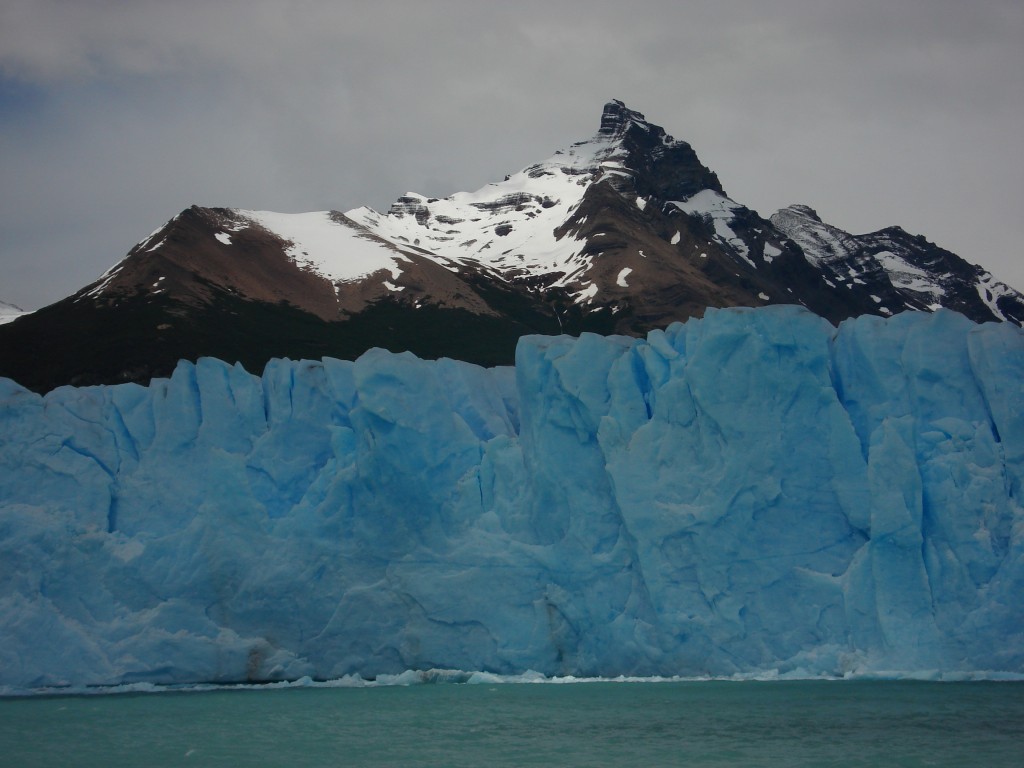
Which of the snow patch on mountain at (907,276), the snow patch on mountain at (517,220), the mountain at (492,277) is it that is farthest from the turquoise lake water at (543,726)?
the snow patch on mountain at (907,276)

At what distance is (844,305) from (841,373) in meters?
52.0

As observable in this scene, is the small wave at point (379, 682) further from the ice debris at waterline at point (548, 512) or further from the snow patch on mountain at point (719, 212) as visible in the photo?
the snow patch on mountain at point (719, 212)

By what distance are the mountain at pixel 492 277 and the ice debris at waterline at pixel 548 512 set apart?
20.3 metres

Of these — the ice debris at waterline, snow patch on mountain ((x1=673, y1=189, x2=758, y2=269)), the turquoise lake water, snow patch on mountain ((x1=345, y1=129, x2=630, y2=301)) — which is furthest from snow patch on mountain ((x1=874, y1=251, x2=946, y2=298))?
the turquoise lake water

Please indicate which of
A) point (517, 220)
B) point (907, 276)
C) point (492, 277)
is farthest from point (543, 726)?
point (517, 220)

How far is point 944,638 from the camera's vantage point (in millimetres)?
15938

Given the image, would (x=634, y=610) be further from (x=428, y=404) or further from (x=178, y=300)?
(x=178, y=300)

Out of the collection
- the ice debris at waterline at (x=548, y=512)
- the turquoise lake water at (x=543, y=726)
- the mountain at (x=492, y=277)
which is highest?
the mountain at (x=492, y=277)

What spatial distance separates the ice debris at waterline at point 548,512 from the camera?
16.6m

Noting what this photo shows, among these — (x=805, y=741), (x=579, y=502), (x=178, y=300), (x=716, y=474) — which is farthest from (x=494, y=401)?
(x=178, y=300)

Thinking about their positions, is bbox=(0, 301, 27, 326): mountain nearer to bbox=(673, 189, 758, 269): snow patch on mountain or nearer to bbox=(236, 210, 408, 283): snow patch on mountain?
bbox=(236, 210, 408, 283): snow patch on mountain

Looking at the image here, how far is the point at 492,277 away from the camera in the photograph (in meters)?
65.7

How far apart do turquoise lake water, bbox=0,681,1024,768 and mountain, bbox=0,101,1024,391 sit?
24.8 m

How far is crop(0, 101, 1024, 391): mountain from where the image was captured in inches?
1741
